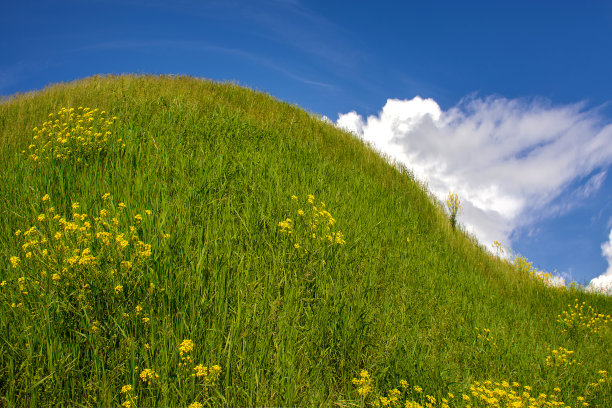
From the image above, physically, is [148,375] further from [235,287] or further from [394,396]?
[394,396]

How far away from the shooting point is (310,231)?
409cm

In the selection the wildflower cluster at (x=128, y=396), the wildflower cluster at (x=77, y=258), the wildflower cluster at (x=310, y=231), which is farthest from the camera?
the wildflower cluster at (x=310, y=231)

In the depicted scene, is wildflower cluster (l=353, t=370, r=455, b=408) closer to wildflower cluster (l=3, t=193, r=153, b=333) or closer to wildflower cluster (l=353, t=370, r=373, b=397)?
wildflower cluster (l=353, t=370, r=373, b=397)

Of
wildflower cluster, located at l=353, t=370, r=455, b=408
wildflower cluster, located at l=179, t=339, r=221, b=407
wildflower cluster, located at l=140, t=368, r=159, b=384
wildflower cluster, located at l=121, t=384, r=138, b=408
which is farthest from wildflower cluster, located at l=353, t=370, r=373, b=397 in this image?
wildflower cluster, located at l=121, t=384, r=138, b=408

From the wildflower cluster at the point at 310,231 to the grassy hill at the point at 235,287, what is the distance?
0.03 m

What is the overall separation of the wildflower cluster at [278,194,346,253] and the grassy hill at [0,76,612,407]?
31 mm

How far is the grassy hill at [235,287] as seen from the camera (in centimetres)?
238

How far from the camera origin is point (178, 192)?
437 centimetres

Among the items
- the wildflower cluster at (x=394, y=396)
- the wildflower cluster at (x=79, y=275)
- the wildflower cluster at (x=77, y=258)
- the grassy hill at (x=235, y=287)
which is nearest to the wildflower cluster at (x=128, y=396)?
the grassy hill at (x=235, y=287)

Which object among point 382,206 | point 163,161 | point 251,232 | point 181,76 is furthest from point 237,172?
point 181,76

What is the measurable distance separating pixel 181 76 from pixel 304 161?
6.42m

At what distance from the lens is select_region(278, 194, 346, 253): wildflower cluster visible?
3916mm

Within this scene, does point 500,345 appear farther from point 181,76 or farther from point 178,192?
point 181,76

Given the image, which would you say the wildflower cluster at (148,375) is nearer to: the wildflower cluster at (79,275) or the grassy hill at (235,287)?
the grassy hill at (235,287)
